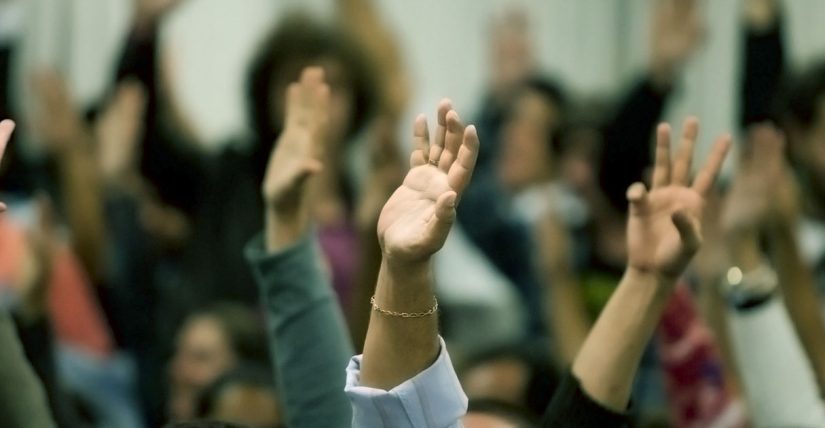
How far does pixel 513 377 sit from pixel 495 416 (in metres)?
0.74

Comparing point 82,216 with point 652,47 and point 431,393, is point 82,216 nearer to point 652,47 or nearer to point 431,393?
point 652,47

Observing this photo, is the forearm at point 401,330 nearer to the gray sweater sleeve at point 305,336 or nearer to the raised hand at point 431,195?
the raised hand at point 431,195

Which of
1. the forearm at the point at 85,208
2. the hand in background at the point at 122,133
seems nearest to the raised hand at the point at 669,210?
the forearm at the point at 85,208

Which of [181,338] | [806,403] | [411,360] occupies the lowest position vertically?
[181,338]

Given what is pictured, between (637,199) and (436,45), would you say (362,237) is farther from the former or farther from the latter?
(436,45)

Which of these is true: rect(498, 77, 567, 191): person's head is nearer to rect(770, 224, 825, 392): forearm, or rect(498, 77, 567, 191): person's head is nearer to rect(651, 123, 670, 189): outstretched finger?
rect(770, 224, 825, 392): forearm

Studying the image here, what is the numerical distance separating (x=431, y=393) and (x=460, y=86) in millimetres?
2920

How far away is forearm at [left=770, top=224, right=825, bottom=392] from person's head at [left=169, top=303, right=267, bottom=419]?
1001 millimetres

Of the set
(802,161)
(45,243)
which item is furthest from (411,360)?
(802,161)

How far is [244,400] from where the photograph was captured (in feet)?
7.83

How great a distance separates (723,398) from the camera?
2.28 meters

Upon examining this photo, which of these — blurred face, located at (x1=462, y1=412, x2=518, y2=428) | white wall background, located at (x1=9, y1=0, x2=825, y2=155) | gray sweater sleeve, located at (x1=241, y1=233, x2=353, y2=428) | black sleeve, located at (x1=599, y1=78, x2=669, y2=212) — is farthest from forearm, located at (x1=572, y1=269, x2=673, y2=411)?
white wall background, located at (x1=9, y1=0, x2=825, y2=155)

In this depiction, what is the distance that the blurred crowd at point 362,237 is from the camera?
209 cm

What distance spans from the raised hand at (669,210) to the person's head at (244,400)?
72cm
